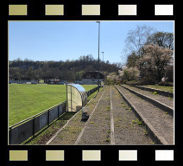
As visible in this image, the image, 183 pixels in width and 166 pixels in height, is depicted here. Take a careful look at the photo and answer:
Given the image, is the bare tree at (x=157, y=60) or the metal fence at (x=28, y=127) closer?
the metal fence at (x=28, y=127)

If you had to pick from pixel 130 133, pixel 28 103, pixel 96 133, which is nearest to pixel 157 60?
pixel 28 103

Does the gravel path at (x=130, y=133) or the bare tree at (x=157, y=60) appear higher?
the bare tree at (x=157, y=60)

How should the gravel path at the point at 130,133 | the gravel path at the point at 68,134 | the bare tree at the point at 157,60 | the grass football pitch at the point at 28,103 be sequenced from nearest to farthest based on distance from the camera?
the gravel path at the point at 130,133 → the gravel path at the point at 68,134 → the grass football pitch at the point at 28,103 → the bare tree at the point at 157,60

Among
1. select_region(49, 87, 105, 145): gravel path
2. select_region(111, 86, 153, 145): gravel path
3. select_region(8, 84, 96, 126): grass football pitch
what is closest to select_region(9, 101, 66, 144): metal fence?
select_region(49, 87, 105, 145): gravel path

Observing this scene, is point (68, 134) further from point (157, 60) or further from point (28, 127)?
point (157, 60)

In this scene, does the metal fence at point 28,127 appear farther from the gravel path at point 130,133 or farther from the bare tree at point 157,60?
the bare tree at point 157,60

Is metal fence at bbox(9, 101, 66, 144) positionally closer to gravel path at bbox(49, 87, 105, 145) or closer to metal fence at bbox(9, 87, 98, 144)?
metal fence at bbox(9, 87, 98, 144)

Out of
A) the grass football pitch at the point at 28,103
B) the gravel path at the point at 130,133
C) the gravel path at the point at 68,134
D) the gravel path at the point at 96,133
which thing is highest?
the gravel path at the point at 130,133

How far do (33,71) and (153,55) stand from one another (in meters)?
71.6

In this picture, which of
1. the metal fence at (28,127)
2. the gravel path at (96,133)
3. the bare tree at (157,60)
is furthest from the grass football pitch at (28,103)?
the bare tree at (157,60)

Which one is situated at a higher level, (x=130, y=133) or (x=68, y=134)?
(x=130, y=133)

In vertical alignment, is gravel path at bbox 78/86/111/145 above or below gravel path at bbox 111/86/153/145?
below

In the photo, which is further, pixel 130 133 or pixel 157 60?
pixel 157 60
